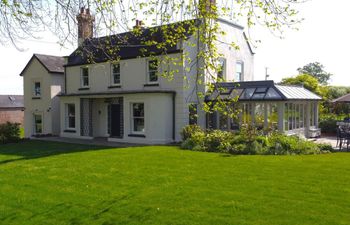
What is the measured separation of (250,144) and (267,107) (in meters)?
5.14

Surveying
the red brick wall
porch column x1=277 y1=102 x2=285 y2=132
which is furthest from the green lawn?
the red brick wall

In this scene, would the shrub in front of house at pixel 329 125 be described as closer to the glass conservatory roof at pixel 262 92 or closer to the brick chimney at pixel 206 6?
the glass conservatory roof at pixel 262 92

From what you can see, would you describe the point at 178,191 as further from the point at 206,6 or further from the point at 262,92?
the point at 262,92

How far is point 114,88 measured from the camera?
965 inches

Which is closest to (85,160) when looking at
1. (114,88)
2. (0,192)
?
(0,192)

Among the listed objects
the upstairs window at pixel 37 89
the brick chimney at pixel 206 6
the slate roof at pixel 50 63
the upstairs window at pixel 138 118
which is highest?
the slate roof at pixel 50 63

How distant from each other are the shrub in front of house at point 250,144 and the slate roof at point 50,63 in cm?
1510

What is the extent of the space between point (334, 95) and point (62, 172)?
43606mm

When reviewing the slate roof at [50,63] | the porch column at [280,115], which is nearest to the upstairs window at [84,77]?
the slate roof at [50,63]

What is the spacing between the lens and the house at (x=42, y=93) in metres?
28.2

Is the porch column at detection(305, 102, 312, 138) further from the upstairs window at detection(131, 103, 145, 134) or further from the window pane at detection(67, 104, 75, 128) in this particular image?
the window pane at detection(67, 104, 75, 128)

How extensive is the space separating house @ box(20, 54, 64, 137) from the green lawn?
14970 millimetres

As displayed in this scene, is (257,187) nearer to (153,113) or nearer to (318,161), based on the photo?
(318,161)

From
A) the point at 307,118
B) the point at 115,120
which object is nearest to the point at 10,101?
the point at 115,120
